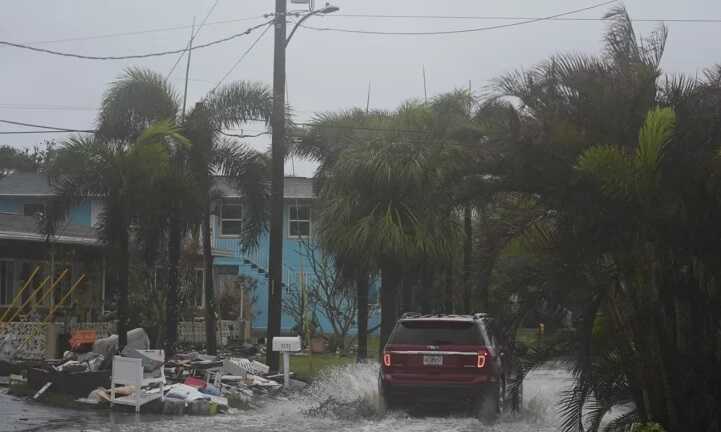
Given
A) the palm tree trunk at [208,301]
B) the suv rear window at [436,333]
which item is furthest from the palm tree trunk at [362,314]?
the suv rear window at [436,333]

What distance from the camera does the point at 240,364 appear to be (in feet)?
75.8

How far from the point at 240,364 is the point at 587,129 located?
471 inches

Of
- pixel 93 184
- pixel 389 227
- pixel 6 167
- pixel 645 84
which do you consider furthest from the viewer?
pixel 6 167

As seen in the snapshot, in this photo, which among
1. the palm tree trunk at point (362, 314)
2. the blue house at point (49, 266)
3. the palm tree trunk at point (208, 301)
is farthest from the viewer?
the blue house at point (49, 266)

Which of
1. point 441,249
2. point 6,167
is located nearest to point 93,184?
point 441,249

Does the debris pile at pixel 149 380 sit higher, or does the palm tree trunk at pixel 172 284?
the palm tree trunk at pixel 172 284

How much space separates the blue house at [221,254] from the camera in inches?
1291

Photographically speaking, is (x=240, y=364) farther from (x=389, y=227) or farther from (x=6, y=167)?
(x=6, y=167)

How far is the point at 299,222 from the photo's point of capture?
45500 mm

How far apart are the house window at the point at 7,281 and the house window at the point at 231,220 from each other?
13397 millimetres

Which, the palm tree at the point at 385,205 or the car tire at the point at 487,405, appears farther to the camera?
the palm tree at the point at 385,205

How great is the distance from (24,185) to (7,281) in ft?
46.2

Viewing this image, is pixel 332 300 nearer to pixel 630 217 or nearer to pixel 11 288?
pixel 11 288

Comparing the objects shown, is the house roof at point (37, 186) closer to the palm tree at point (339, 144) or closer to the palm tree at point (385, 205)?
the palm tree at point (339, 144)
